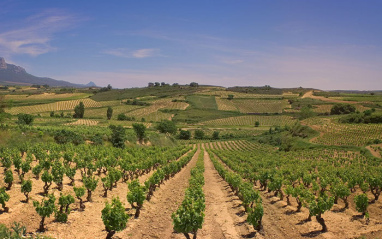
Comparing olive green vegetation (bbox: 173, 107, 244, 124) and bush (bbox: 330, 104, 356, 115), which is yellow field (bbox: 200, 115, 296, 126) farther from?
bush (bbox: 330, 104, 356, 115)

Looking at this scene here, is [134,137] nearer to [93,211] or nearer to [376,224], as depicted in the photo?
[93,211]

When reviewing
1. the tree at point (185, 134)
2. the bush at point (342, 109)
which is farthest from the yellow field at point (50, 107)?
the bush at point (342, 109)

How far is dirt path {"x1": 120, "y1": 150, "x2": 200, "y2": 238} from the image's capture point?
53.4ft

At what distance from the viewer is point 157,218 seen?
1916 cm

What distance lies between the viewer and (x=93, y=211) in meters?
18.8

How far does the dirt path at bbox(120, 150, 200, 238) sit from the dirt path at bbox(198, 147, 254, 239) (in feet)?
8.61

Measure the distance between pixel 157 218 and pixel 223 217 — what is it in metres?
5.23

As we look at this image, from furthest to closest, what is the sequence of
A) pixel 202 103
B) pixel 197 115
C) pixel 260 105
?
pixel 202 103, pixel 260 105, pixel 197 115

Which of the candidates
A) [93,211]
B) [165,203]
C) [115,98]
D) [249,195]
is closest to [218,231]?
[249,195]

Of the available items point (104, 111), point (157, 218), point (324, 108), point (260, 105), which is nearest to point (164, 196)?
point (157, 218)

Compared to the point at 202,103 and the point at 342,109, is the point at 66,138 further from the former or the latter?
the point at 342,109

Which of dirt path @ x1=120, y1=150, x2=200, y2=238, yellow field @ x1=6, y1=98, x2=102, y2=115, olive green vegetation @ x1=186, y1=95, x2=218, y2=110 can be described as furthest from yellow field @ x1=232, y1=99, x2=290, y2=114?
dirt path @ x1=120, y1=150, x2=200, y2=238

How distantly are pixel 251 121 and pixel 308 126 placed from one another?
48220mm

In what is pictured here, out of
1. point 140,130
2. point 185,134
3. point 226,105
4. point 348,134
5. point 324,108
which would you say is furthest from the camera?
A: point 226,105
